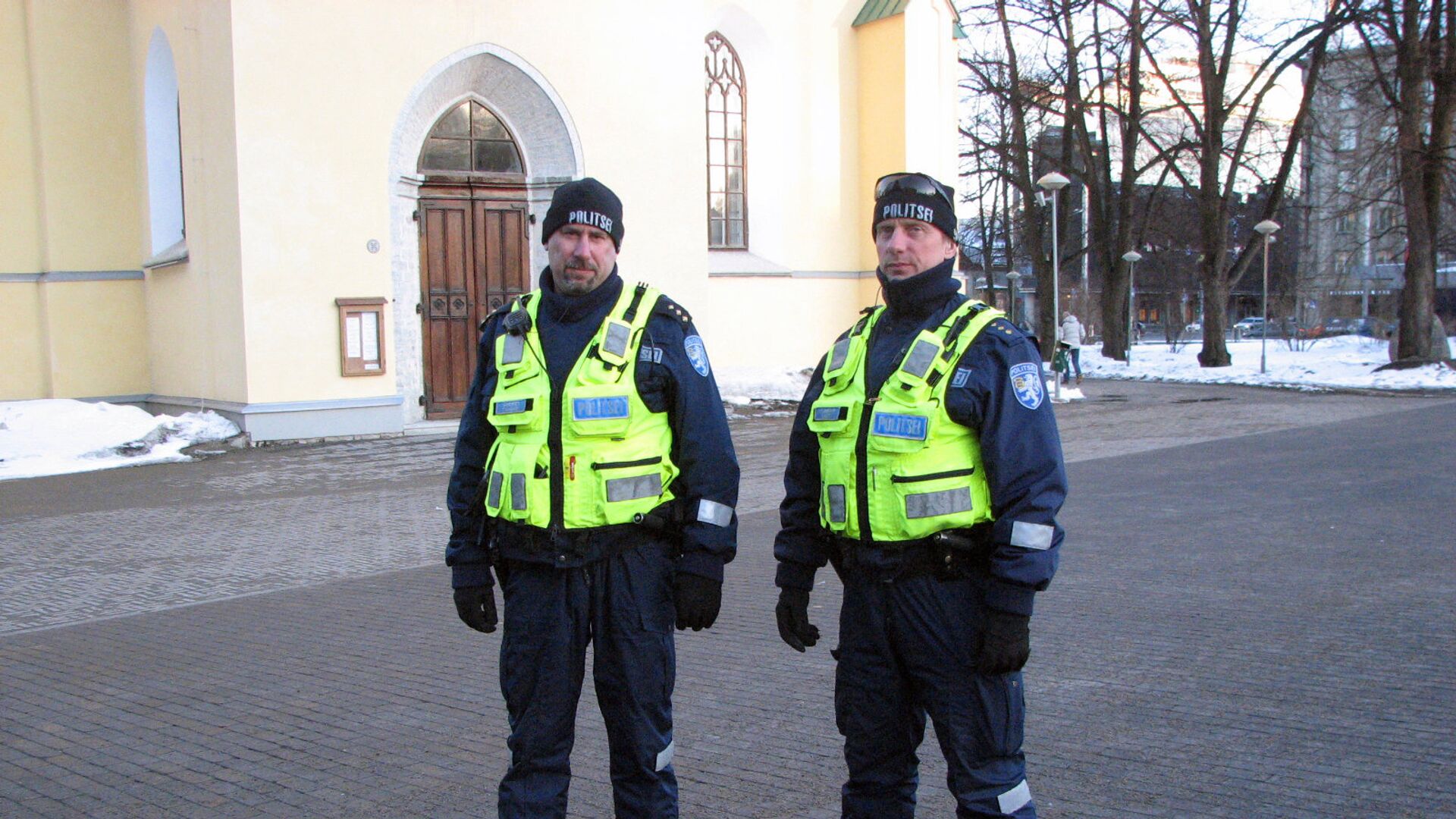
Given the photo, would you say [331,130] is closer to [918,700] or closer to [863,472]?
[863,472]

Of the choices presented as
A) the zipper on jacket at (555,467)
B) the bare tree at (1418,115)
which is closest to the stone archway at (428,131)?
the zipper on jacket at (555,467)

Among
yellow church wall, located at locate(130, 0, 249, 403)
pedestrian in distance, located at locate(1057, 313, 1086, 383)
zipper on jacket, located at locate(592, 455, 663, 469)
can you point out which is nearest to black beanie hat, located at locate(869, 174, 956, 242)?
zipper on jacket, located at locate(592, 455, 663, 469)

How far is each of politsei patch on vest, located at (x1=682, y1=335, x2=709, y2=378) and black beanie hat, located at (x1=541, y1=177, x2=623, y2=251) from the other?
1.10 ft

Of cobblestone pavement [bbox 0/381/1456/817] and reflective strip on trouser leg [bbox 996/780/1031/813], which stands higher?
reflective strip on trouser leg [bbox 996/780/1031/813]

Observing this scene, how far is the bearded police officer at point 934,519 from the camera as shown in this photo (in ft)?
9.82

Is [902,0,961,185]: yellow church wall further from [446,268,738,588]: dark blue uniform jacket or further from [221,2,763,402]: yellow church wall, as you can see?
[446,268,738,588]: dark blue uniform jacket

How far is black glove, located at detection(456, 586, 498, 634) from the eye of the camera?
354cm

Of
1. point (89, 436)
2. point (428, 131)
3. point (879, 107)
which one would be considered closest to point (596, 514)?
point (89, 436)

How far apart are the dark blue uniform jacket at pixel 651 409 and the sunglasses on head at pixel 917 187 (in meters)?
0.70

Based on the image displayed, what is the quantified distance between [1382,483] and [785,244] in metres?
12.6

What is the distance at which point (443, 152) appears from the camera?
693 inches

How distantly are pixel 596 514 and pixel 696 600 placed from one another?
0.36 meters

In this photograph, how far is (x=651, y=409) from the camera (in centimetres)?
345

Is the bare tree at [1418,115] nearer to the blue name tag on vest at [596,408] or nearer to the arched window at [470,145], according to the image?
the arched window at [470,145]
